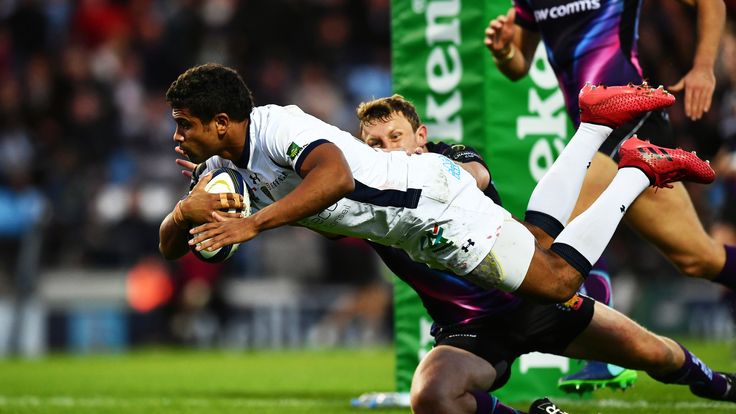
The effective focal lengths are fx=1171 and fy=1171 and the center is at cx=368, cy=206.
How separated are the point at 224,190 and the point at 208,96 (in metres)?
0.38

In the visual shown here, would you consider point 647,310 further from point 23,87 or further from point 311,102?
point 23,87

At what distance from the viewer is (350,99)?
56.0ft

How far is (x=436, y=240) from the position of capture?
4.56 m

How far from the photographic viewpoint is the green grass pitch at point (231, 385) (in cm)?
679

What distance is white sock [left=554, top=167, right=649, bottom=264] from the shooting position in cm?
478

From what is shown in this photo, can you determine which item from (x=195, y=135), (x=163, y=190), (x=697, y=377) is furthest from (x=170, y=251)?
(x=163, y=190)

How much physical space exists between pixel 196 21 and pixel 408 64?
1072 cm

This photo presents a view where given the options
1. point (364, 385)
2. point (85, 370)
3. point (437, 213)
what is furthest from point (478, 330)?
point (85, 370)

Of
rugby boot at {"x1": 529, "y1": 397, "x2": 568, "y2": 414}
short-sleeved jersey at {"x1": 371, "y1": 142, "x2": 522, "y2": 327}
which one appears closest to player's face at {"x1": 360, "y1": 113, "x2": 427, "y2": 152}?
short-sleeved jersey at {"x1": 371, "y1": 142, "x2": 522, "y2": 327}

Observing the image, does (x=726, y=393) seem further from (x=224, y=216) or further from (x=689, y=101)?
(x=224, y=216)

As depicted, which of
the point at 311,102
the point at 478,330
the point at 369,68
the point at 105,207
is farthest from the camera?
the point at 369,68

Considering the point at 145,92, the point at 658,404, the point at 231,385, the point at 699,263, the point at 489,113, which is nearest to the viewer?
the point at 699,263

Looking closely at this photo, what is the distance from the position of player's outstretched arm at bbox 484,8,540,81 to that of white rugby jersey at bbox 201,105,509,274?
4.33ft

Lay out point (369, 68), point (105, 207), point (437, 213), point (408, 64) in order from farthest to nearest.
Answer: point (369, 68) < point (105, 207) < point (408, 64) < point (437, 213)
